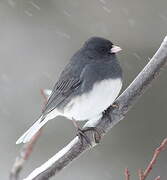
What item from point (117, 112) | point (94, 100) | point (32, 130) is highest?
point (117, 112)

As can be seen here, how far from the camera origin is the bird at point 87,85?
2.32 metres

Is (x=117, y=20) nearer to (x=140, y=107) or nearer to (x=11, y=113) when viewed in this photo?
(x=140, y=107)

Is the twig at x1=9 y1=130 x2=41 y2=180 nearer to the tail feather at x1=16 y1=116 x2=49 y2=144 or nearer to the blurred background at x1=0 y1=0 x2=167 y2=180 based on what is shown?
the tail feather at x1=16 y1=116 x2=49 y2=144

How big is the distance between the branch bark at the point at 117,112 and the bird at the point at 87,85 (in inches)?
15.9

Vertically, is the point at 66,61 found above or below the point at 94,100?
below

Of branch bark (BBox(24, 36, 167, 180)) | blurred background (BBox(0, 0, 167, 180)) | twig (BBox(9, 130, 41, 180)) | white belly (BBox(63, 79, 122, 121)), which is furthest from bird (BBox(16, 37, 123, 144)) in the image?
blurred background (BBox(0, 0, 167, 180))

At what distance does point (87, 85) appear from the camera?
2.42 m

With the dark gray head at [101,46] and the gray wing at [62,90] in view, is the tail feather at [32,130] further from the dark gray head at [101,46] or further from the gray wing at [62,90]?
the dark gray head at [101,46]

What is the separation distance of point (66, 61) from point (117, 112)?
341 centimetres

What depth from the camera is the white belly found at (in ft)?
7.40

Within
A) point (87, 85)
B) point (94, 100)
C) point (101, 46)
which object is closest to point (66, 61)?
point (101, 46)

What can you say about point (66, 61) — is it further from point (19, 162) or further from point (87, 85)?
point (19, 162)

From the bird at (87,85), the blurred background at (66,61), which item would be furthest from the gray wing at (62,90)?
the blurred background at (66,61)

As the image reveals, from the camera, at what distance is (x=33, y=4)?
5.42m
